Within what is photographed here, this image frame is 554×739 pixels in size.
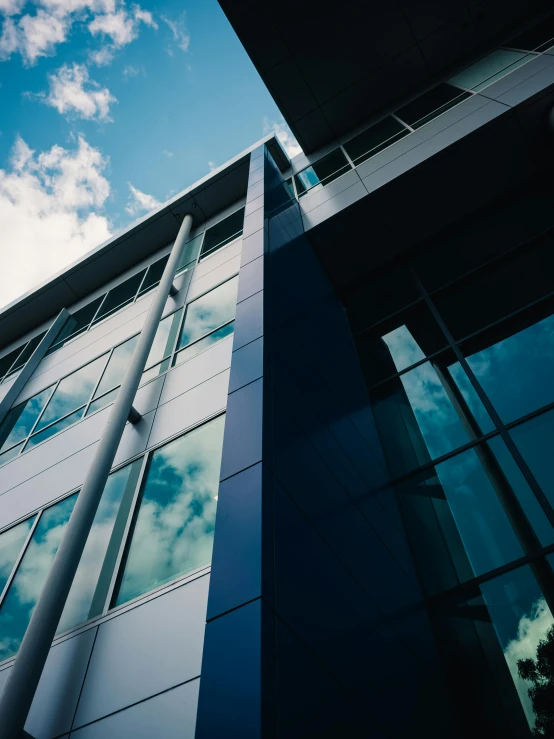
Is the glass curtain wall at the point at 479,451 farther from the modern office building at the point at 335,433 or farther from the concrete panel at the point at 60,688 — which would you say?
the concrete panel at the point at 60,688

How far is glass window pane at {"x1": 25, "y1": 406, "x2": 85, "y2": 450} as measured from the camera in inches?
464

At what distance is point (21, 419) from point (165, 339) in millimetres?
5400

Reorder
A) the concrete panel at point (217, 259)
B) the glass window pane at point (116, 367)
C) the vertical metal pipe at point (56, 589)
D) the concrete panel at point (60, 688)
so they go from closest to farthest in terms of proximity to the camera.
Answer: the vertical metal pipe at point (56, 589) → the concrete panel at point (60, 688) → the glass window pane at point (116, 367) → the concrete panel at point (217, 259)

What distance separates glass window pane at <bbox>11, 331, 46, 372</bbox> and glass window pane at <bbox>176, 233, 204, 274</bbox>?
7.24 m

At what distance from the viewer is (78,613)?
6.46m

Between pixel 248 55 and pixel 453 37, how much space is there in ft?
20.4

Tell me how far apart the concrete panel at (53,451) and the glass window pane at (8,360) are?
9748 millimetres

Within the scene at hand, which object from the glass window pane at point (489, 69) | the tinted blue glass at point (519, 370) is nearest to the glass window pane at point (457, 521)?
the tinted blue glass at point (519, 370)

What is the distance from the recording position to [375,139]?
1559 centimetres

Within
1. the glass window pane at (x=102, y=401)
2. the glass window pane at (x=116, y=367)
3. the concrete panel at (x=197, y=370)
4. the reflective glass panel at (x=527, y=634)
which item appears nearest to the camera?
the reflective glass panel at (x=527, y=634)

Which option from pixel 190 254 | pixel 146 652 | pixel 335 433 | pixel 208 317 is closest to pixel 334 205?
pixel 208 317

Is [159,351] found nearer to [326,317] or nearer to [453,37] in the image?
[326,317]

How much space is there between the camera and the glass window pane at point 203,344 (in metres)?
10.3

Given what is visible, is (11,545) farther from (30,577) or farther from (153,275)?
(153,275)
